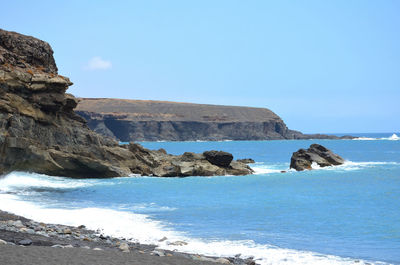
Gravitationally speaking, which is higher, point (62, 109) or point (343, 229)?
point (62, 109)

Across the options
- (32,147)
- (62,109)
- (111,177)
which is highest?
(62,109)

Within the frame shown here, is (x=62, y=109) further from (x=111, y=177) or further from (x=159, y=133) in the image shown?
(x=159, y=133)

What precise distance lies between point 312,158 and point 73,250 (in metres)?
43.9

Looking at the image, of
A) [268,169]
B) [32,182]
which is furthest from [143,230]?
[268,169]

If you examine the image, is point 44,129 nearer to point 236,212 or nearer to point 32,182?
point 32,182

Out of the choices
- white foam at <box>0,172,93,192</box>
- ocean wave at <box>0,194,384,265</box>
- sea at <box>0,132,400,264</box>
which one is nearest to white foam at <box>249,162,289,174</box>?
sea at <box>0,132,400,264</box>

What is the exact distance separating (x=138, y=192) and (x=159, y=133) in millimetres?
169529

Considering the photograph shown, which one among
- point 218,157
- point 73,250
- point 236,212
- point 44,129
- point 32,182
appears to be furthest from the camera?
point 218,157

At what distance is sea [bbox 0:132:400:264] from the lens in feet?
45.5

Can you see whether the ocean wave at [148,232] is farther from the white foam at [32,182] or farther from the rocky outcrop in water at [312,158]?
the rocky outcrop in water at [312,158]

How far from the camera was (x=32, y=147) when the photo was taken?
3341 centimetres

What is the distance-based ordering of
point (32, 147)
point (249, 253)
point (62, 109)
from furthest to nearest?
point (62, 109) → point (32, 147) → point (249, 253)

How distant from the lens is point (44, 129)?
35.8 metres

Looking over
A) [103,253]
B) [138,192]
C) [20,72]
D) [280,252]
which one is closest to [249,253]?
[280,252]
